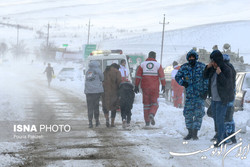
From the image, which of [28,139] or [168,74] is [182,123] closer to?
[28,139]

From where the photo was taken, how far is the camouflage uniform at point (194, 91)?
8.59 metres

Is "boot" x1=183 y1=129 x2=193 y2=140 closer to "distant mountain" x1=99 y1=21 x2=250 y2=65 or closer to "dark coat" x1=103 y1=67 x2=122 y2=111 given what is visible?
"dark coat" x1=103 y1=67 x2=122 y2=111

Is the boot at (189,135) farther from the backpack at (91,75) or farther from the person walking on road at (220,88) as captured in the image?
the backpack at (91,75)

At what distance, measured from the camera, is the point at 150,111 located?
11.1 meters

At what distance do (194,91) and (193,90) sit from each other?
30 mm

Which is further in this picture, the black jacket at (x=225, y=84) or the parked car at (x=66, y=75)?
the parked car at (x=66, y=75)

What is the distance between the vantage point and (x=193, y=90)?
866 cm

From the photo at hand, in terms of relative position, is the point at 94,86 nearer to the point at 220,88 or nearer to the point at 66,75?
the point at 220,88

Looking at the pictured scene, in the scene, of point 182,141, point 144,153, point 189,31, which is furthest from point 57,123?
point 189,31

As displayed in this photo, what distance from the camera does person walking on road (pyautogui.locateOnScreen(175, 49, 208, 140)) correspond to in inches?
338

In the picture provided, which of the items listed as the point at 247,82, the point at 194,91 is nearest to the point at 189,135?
the point at 194,91

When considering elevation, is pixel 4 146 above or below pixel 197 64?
below

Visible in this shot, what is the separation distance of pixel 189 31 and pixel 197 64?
126996mm

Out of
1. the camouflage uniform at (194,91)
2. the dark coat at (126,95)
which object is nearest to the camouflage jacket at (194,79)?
the camouflage uniform at (194,91)
